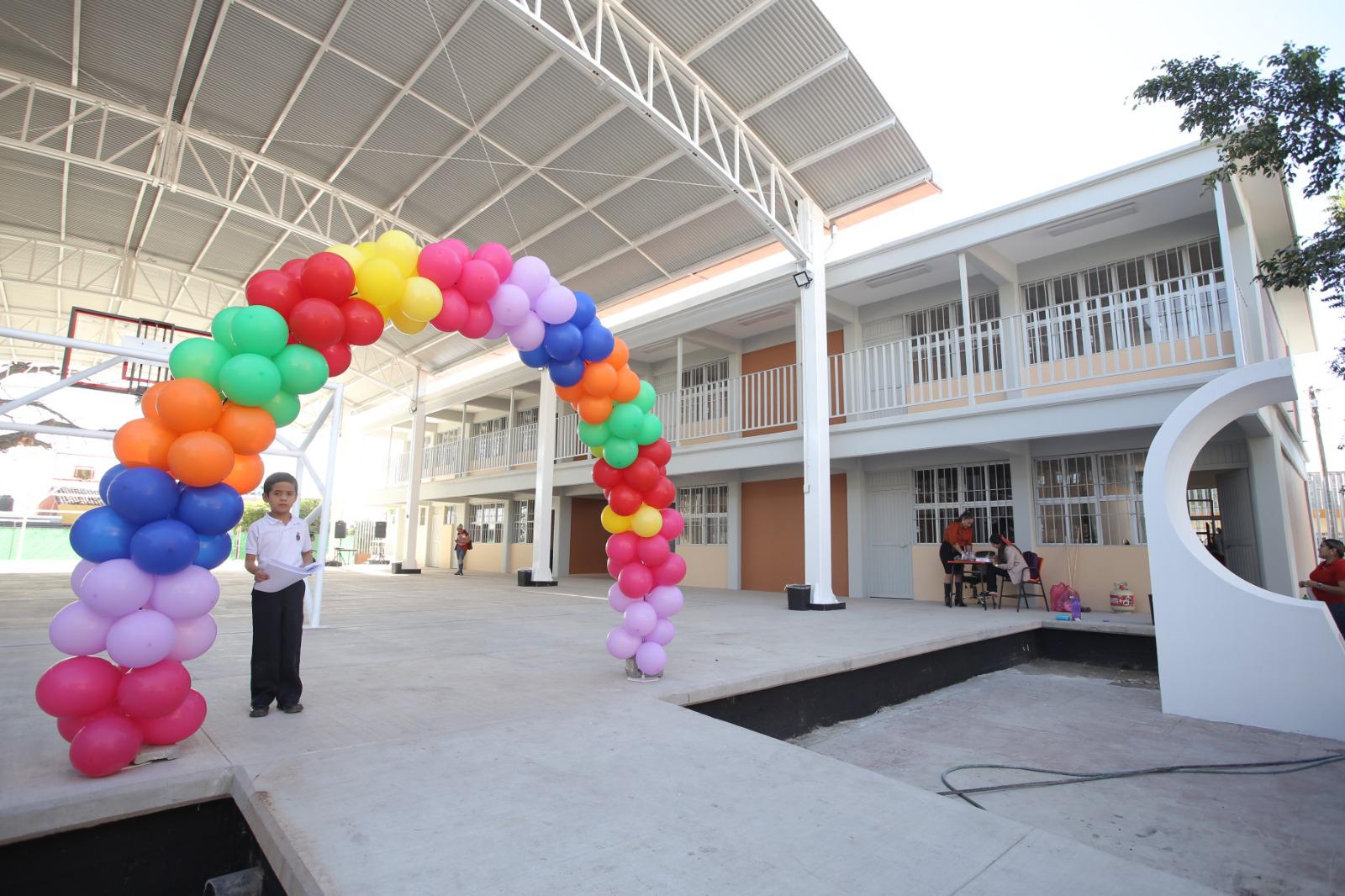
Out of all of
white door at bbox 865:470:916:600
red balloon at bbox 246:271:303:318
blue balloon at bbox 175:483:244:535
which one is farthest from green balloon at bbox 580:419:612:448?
white door at bbox 865:470:916:600

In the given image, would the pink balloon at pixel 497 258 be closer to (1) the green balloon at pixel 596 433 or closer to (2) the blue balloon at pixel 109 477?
(1) the green balloon at pixel 596 433

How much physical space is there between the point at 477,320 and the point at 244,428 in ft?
4.80

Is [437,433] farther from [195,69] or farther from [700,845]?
[700,845]

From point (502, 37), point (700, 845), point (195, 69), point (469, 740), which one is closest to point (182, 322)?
point (195, 69)

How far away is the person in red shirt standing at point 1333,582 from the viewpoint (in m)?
5.59

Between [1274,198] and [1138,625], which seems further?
[1274,198]

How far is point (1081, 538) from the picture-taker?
1042cm

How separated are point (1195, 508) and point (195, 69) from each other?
55.2 ft

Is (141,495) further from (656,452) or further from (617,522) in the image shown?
(656,452)

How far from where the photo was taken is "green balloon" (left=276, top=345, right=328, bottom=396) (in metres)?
3.49

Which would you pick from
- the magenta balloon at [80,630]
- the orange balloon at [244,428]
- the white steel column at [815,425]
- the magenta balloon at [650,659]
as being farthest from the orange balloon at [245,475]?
the white steel column at [815,425]

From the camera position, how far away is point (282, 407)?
11.7 feet

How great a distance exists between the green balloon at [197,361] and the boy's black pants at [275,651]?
4.43ft

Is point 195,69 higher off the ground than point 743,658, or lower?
higher
